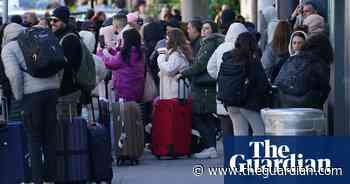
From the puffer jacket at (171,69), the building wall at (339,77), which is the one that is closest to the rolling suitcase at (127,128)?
the puffer jacket at (171,69)

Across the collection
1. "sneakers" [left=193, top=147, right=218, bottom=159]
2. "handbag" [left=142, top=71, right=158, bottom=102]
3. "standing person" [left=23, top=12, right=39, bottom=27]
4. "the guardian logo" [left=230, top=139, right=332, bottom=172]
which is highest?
"standing person" [left=23, top=12, right=39, bottom=27]

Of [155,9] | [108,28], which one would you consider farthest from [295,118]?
[155,9]

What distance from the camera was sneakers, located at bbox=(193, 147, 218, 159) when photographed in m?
15.7

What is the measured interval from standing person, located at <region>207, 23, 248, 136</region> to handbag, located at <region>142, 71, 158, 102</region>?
1.85 metres

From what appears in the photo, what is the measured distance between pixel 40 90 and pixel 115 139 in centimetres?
310

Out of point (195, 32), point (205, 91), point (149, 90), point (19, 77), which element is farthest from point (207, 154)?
point (19, 77)

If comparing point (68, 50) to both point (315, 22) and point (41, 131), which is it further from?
point (315, 22)

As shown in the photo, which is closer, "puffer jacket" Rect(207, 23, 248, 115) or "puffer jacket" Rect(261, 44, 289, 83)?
"puffer jacket" Rect(261, 44, 289, 83)

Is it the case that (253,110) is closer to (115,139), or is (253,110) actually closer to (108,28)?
(115,139)

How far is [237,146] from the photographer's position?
9.24 meters

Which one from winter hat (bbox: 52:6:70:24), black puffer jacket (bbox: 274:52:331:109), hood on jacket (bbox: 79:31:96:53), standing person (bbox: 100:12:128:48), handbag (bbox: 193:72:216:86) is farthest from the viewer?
standing person (bbox: 100:12:128:48)

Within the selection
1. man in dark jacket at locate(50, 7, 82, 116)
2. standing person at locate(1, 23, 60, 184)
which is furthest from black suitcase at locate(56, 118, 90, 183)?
man in dark jacket at locate(50, 7, 82, 116)

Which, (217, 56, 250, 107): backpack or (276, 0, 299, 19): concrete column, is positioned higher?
(276, 0, 299, 19): concrete column

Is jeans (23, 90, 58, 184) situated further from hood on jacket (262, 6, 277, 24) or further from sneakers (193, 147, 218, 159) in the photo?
hood on jacket (262, 6, 277, 24)
